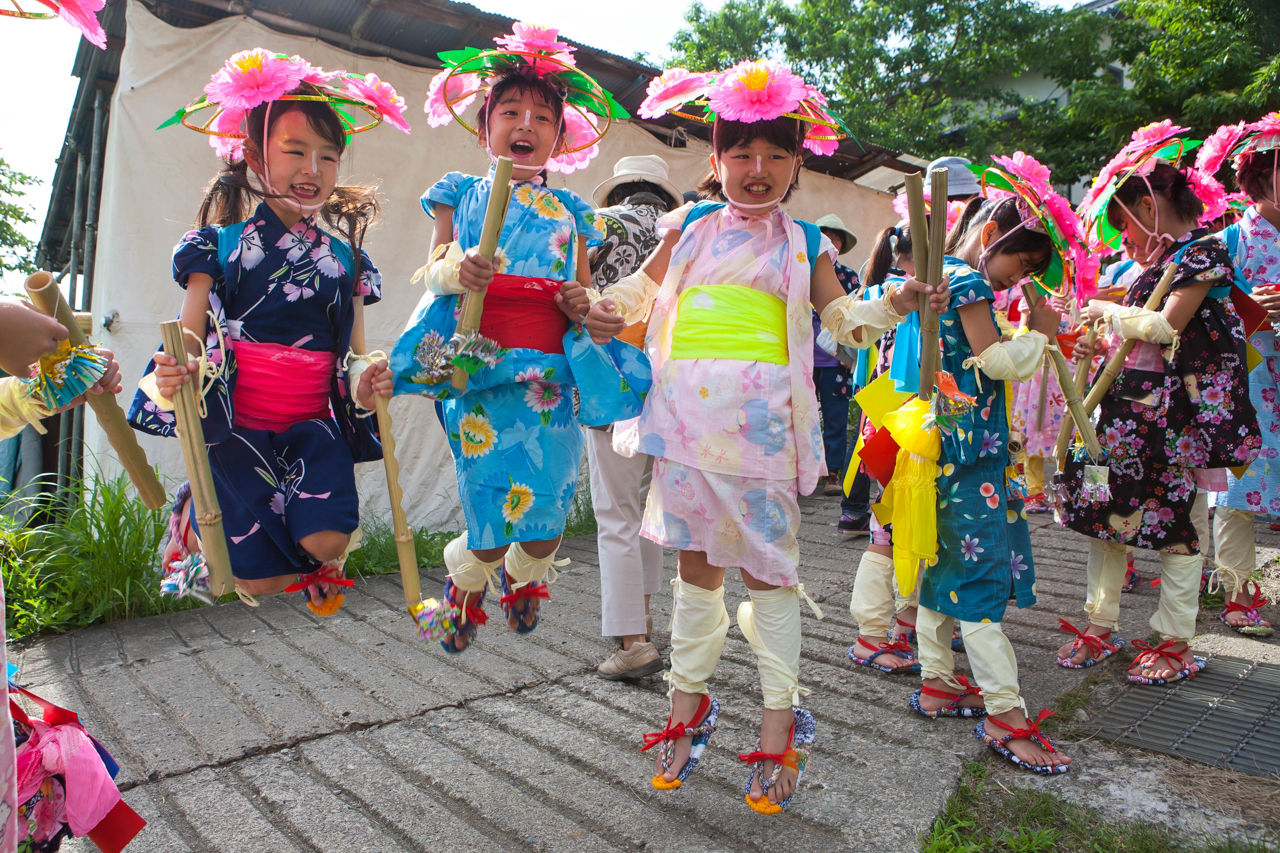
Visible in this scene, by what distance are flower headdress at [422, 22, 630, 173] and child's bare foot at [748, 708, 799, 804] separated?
1949 mm

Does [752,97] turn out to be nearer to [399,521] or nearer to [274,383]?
[399,521]

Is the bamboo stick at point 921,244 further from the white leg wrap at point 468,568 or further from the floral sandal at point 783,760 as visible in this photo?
the white leg wrap at point 468,568

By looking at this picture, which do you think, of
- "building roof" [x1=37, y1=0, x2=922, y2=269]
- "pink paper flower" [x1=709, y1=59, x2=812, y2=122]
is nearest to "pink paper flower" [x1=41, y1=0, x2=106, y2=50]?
"pink paper flower" [x1=709, y1=59, x2=812, y2=122]

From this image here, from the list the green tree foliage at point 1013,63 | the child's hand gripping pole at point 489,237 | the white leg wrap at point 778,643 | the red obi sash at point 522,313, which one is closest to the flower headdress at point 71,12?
the child's hand gripping pole at point 489,237

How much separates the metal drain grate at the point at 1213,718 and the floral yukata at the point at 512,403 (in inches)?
85.4

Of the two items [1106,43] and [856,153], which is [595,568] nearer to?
[856,153]

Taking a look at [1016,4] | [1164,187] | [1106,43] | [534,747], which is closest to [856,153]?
[1164,187]

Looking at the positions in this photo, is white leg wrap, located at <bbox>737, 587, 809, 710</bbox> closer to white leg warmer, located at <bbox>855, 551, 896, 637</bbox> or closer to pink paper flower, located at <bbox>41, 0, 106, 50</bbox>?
white leg warmer, located at <bbox>855, 551, 896, 637</bbox>

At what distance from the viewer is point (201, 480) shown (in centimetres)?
246

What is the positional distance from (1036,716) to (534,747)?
181 cm

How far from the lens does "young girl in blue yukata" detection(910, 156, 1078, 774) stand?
2760 millimetres

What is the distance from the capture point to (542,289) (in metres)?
2.66

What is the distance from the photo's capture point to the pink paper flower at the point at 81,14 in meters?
1.55

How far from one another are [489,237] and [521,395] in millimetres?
531
